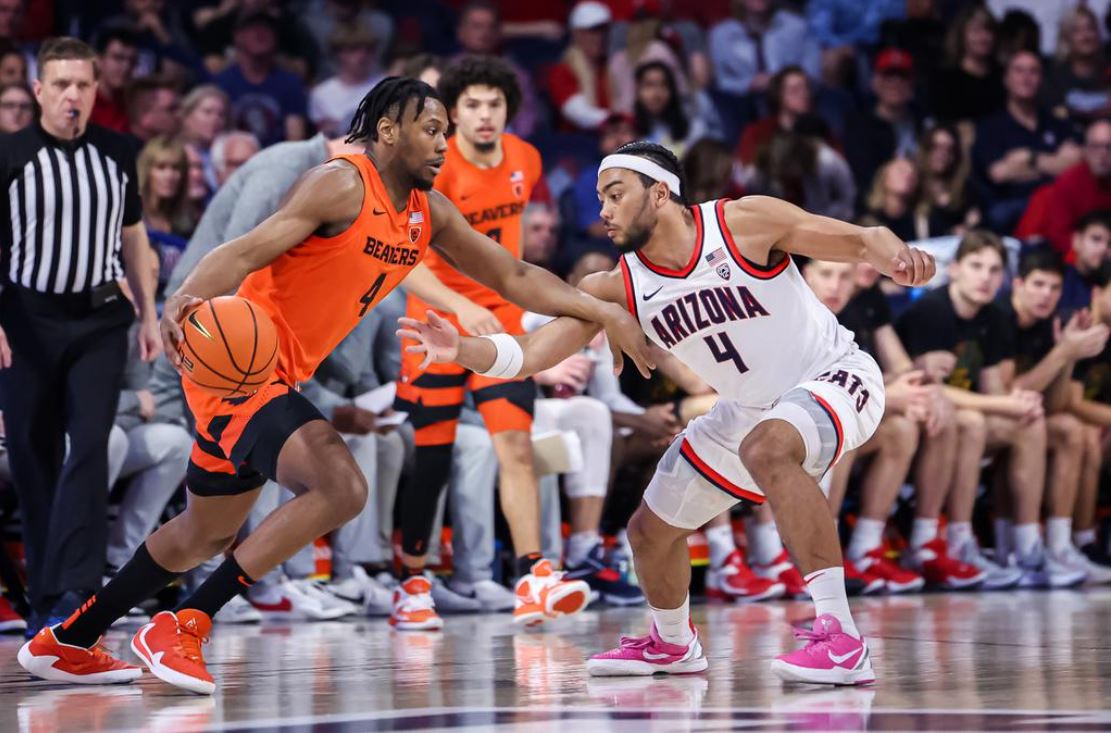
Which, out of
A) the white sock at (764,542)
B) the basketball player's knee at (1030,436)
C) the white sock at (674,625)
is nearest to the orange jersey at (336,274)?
the white sock at (674,625)

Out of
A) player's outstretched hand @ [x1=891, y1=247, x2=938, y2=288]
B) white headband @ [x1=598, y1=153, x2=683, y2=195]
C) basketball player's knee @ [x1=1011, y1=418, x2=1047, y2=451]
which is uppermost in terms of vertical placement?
white headband @ [x1=598, y1=153, x2=683, y2=195]

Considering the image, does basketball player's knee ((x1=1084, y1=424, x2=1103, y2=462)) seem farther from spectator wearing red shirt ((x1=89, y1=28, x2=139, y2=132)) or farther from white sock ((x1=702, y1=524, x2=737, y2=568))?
spectator wearing red shirt ((x1=89, y1=28, x2=139, y2=132))

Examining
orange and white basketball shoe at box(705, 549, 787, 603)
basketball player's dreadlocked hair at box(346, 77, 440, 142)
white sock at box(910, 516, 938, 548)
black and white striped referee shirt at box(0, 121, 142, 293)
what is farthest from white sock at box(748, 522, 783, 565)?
basketball player's dreadlocked hair at box(346, 77, 440, 142)

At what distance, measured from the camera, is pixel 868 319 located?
884cm

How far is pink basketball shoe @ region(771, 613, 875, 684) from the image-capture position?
457cm

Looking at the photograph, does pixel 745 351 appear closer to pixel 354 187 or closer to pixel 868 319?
pixel 354 187

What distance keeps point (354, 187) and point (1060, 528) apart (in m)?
5.80

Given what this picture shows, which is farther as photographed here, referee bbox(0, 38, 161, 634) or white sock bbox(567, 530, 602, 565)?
white sock bbox(567, 530, 602, 565)

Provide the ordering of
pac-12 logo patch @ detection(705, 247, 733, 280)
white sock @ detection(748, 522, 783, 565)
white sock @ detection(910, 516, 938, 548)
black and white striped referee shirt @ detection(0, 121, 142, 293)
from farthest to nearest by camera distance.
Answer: white sock @ detection(910, 516, 938, 548) → white sock @ detection(748, 522, 783, 565) → black and white striped referee shirt @ detection(0, 121, 142, 293) → pac-12 logo patch @ detection(705, 247, 733, 280)

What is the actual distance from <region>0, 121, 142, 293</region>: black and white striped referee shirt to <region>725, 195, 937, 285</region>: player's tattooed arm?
2.52 metres

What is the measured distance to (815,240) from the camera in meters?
4.86

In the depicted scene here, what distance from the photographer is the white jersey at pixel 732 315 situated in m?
4.97

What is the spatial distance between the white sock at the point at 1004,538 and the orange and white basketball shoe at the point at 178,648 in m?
5.80

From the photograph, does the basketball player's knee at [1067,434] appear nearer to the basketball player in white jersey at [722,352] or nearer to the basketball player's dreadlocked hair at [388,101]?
the basketball player in white jersey at [722,352]
